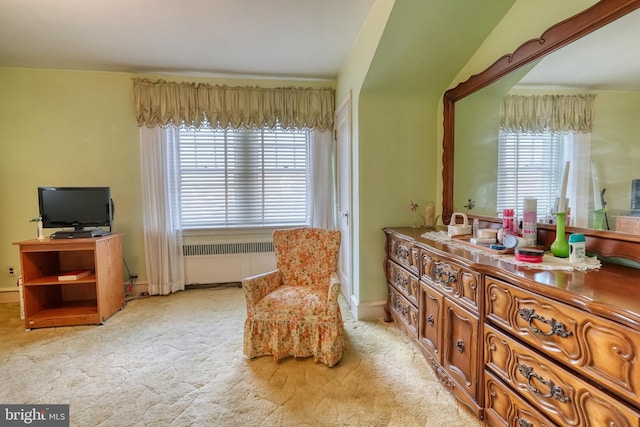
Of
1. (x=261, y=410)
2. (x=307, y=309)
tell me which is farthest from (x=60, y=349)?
(x=307, y=309)

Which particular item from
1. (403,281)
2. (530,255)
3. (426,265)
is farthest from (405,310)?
(530,255)

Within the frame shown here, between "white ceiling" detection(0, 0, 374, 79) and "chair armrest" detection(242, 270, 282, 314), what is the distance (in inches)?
78.8

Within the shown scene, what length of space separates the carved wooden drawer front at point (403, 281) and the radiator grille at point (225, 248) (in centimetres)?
169

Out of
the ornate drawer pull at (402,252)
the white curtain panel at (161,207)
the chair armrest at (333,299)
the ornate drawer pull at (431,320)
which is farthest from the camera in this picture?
the white curtain panel at (161,207)

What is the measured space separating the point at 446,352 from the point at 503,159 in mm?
1340

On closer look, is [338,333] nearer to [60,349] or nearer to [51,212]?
[60,349]

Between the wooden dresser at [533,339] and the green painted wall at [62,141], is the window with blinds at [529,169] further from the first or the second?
the green painted wall at [62,141]

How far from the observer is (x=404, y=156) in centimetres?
281

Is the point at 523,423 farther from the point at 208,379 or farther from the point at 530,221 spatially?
the point at 208,379

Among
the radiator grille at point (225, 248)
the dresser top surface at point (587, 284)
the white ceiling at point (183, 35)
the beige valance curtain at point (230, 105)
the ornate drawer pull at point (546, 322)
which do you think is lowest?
the radiator grille at point (225, 248)

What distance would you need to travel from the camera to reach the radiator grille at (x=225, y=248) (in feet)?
12.2

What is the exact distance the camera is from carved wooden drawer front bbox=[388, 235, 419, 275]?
222 centimetres

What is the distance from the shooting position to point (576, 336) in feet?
3.53

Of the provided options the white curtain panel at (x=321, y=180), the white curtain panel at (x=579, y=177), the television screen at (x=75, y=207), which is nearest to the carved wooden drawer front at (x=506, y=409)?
the white curtain panel at (x=579, y=177)
